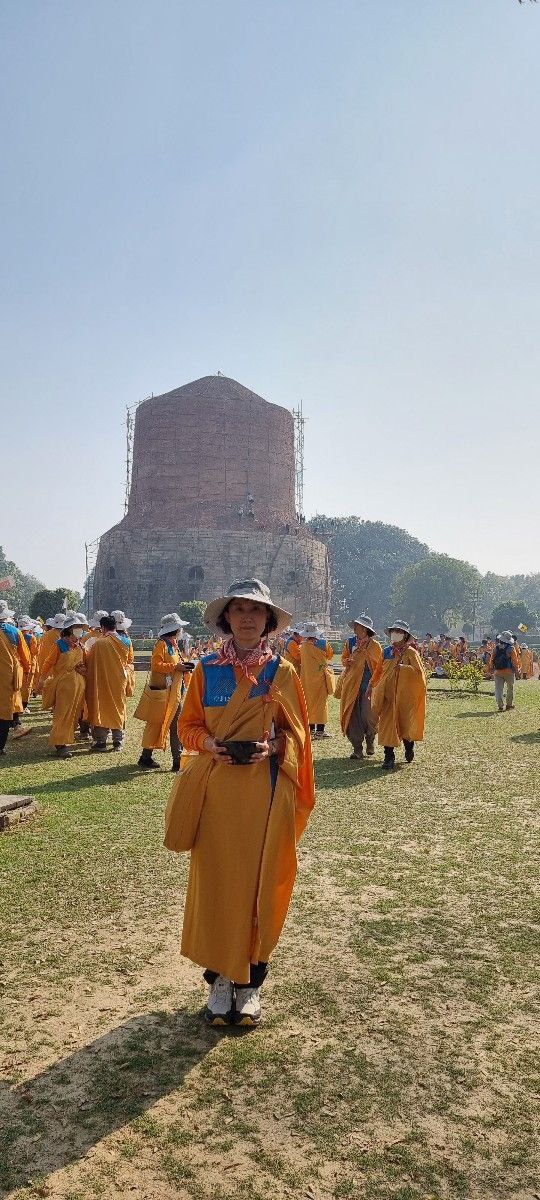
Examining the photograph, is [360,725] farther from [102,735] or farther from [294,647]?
[102,735]

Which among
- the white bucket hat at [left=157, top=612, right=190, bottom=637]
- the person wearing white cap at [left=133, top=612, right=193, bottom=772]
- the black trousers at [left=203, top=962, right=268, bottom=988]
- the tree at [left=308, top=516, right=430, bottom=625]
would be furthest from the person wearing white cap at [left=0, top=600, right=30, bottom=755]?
the tree at [left=308, top=516, right=430, bottom=625]

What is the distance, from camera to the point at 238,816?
3061mm

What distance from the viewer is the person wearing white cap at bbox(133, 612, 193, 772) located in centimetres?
834

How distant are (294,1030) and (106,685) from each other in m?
6.80

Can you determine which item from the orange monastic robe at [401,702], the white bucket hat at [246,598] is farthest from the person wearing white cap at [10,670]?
the white bucket hat at [246,598]

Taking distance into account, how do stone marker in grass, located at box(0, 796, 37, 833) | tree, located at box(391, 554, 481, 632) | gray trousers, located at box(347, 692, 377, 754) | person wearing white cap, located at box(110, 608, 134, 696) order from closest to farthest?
stone marker in grass, located at box(0, 796, 37, 833), gray trousers, located at box(347, 692, 377, 754), person wearing white cap, located at box(110, 608, 134, 696), tree, located at box(391, 554, 481, 632)

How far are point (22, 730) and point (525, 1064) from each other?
31.3ft

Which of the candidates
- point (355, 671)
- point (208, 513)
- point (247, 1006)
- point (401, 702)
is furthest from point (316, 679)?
point (208, 513)

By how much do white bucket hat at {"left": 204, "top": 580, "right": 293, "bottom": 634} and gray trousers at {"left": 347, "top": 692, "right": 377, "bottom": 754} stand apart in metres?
6.04

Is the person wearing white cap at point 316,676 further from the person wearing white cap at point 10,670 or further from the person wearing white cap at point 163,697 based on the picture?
the person wearing white cap at point 10,670

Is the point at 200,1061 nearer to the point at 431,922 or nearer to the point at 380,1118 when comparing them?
the point at 380,1118

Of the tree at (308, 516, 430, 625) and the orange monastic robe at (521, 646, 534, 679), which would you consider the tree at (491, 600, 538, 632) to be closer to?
the tree at (308, 516, 430, 625)

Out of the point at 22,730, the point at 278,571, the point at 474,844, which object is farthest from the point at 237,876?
the point at 278,571

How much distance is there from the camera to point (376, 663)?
9484mm
